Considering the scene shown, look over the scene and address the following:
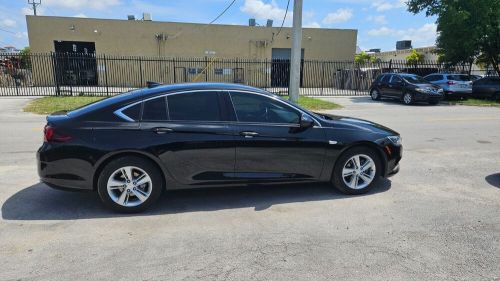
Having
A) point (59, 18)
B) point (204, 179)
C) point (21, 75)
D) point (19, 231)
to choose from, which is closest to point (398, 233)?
point (204, 179)

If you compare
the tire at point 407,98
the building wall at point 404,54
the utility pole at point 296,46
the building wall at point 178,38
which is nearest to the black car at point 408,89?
the tire at point 407,98

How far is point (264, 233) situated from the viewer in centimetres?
399

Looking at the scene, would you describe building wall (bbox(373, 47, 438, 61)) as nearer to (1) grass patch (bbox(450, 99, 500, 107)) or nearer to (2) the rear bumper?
(1) grass patch (bbox(450, 99, 500, 107))

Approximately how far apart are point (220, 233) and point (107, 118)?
1852mm

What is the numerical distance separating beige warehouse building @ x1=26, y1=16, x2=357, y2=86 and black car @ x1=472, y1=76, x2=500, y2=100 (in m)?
14.9

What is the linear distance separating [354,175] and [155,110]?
2.72m

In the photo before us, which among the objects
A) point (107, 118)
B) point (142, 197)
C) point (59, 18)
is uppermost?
point (59, 18)

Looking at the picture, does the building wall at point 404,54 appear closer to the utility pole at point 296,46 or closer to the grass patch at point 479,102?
the grass patch at point 479,102

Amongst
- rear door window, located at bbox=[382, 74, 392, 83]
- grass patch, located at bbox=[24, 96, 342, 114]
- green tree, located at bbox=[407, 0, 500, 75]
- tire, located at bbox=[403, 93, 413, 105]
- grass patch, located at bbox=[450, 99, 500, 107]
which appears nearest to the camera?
grass patch, located at bbox=[24, 96, 342, 114]

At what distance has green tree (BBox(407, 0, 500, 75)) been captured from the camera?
67.3ft

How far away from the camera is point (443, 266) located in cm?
336

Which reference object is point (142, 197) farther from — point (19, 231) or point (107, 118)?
point (19, 231)

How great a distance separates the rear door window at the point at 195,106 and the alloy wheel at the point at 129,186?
0.77 m

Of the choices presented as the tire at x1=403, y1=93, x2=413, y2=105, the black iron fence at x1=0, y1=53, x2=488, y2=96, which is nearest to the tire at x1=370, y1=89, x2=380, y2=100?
the tire at x1=403, y1=93, x2=413, y2=105
